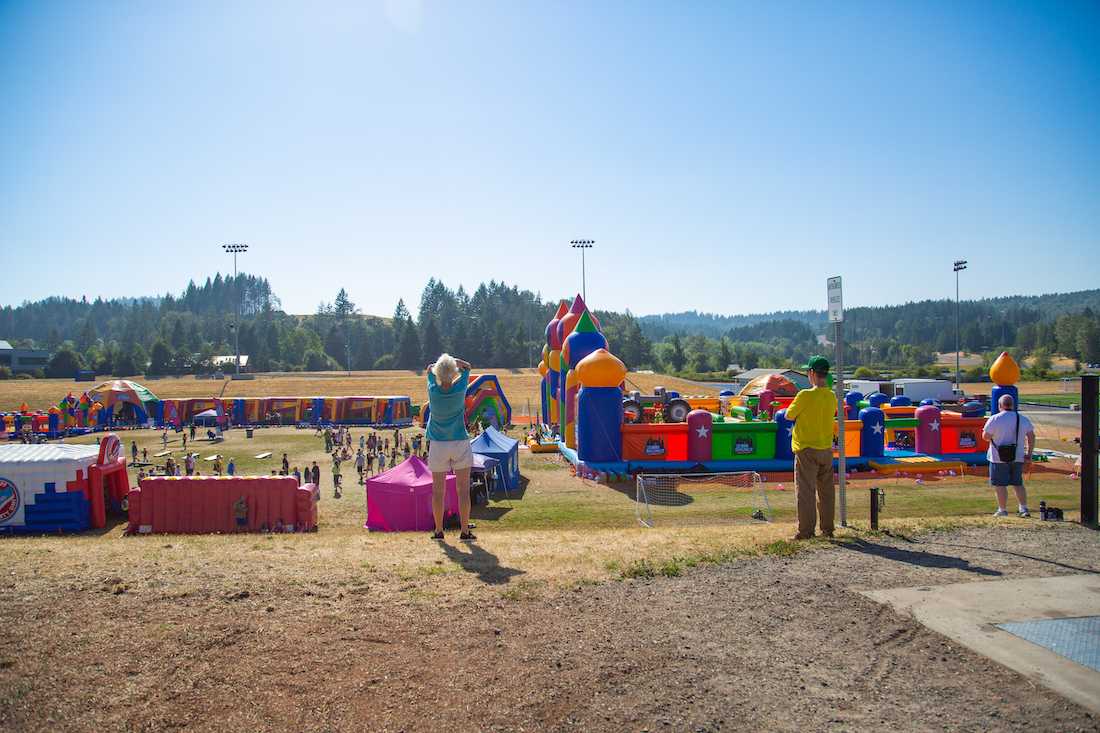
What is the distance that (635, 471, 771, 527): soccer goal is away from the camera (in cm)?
1587

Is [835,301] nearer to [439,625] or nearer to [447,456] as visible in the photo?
[447,456]

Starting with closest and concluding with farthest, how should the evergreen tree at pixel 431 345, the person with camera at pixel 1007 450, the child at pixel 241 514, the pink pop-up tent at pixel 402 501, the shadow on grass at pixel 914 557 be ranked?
the shadow on grass at pixel 914 557 → the person with camera at pixel 1007 450 → the pink pop-up tent at pixel 402 501 → the child at pixel 241 514 → the evergreen tree at pixel 431 345

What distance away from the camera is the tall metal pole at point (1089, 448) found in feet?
25.3

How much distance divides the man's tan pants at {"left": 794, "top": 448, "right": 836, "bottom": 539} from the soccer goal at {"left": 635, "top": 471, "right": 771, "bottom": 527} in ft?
24.4

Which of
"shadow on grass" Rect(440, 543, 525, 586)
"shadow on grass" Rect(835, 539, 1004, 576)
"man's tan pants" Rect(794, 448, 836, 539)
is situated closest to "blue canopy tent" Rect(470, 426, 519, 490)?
"shadow on grass" Rect(440, 543, 525, 586)

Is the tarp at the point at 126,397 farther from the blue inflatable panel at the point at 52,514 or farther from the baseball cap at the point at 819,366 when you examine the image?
the baseball cap at the point at 819,366

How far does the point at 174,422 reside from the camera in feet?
146

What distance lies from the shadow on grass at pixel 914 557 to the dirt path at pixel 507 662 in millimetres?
232

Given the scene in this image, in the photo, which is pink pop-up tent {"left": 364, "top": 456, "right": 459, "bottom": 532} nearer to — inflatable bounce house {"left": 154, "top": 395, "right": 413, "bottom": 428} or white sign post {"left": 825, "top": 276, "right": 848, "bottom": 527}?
white sign post {"left": 825, "top": 276, "right": 848, "bottom": 527}

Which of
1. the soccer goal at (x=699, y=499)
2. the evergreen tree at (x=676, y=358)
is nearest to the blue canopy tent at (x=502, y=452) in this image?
the soccer goal at (x=699, y=499)

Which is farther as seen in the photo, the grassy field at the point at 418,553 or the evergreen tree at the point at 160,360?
the evergreen tree at the point at 160,360

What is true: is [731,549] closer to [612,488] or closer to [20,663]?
[20,663]

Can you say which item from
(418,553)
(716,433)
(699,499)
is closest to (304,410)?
(716,433)

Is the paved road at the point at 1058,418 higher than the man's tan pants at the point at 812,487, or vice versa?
the man's tan pants at the point at 812,487
